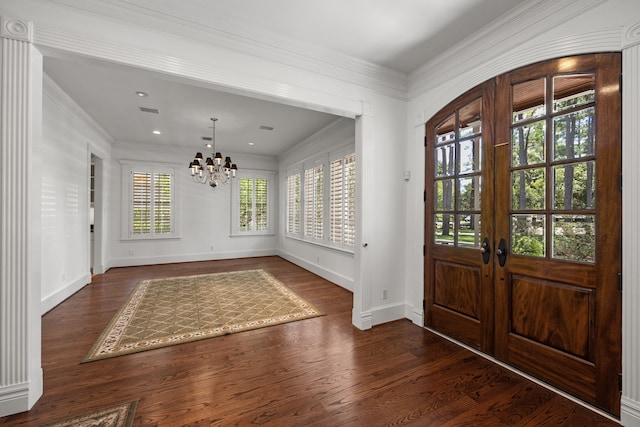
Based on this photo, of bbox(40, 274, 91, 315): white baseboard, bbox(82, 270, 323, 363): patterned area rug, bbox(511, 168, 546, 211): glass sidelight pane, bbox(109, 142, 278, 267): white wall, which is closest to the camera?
bbox(511, 168, 546, 211): glass sidelight pane

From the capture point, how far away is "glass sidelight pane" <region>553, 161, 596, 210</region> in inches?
77.8

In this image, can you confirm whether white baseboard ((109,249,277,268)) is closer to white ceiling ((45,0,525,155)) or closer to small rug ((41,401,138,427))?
white ceiling ((45,0,525,155))

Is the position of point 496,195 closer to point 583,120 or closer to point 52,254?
point 583,120

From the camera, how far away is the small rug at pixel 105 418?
5.77 feet

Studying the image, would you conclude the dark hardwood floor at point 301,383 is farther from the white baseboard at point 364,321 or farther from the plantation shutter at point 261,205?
the plantation shutter at point 261,205

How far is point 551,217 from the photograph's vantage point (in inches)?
85.4

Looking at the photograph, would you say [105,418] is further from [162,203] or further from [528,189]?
[162,203]

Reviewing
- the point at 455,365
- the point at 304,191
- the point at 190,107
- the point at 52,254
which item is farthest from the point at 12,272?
the point at 304,191

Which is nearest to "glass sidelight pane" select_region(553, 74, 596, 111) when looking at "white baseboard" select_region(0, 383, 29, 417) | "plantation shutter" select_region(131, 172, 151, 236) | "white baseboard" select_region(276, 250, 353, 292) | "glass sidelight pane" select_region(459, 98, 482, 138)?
"glass sidelight pane" select_region(459, 98, 482, 138)

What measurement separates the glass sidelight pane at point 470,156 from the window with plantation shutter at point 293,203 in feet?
15.1

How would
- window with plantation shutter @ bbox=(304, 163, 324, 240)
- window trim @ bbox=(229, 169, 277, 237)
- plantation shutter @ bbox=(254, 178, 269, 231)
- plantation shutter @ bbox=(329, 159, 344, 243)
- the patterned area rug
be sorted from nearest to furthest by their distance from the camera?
the patterned area rug → plantation shutter @ bbox=(329, 159, 344, 243) → window with plantation shutter @ bbox=(304, 163, 324, 240) → window trim @ bbox=(229, 169, 277, 237) → plantation shutter @ bbox=(254, 178, 269, 231)

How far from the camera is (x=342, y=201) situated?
5.16 metres

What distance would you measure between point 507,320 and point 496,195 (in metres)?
1.13

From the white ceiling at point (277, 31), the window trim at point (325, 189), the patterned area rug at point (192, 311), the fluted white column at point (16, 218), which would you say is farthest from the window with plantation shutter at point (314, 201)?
the fluted white column at point (16, 218)
